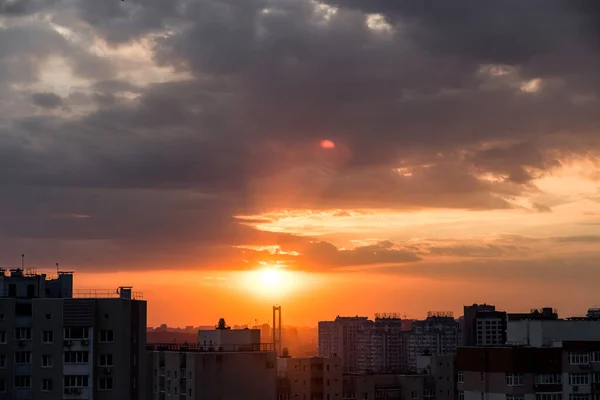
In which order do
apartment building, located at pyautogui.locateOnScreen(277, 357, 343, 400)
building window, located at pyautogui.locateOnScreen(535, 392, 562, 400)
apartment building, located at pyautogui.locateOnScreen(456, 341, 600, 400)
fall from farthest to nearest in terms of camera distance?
apartment building, located at pyautogui.locateOnScreen(277, 357, 343, 400)
building window, located at pyautogui.locateOnScreen(535, 392, 562, 400)
apartment building, located at pyautogui.locateOnScreen(456, 341, 600, 400)

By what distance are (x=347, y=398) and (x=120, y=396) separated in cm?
8801

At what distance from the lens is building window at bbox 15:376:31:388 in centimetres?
10731

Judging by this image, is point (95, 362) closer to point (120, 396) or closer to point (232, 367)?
point (120, 396)

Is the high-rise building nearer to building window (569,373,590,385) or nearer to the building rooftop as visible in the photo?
the building rooftop

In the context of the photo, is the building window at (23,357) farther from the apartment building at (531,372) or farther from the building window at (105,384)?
the apartment building at (531,372)

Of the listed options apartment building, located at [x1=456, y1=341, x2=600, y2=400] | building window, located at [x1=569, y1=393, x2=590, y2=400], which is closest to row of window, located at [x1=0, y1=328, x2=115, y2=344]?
apartment building, located at [x1=456, y1=341, x2=600, y2=400]

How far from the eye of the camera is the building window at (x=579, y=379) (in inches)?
4904

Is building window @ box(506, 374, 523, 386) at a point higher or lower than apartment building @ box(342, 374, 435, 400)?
higher

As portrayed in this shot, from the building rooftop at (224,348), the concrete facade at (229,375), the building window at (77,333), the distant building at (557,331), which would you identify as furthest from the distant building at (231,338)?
the distant building at (557,331)

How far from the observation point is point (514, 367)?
121 m

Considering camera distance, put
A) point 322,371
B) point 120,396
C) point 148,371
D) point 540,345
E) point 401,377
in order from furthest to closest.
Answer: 1. point 401,377
2. point 322,371
3. point 148,371
4. point 540,345
5. point 120,396

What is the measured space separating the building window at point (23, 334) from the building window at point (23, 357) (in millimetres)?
1583

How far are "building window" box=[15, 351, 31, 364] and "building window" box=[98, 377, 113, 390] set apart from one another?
807cm

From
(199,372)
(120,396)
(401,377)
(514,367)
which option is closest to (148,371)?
(199,372)
